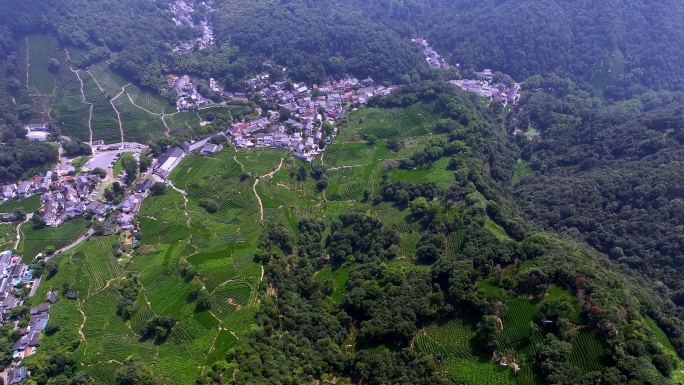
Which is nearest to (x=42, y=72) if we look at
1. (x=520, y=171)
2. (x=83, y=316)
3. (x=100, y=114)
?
(x=100, y=114)

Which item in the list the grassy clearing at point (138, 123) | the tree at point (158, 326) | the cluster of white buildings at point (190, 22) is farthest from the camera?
the cluster of white buildings at point (190, 22)

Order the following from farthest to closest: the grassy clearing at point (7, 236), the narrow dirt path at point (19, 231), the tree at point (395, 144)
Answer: the tree at point (395, 144), the narrow dirt path at point (19, 231), the grassy clearing at point (7, 236)

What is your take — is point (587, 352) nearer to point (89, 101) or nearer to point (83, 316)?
point (83, 316)

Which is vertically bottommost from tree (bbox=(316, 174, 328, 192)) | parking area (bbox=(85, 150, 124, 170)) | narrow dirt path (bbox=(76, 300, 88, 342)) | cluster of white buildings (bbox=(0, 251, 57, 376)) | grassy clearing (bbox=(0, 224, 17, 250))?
grassy clearing (bbox=(0, 224, 17, 250))

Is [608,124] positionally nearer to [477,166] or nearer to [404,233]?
[477,166]

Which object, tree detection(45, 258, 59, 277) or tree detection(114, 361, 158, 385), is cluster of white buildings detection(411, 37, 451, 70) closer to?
tree detection(45, 258, 59, 277)

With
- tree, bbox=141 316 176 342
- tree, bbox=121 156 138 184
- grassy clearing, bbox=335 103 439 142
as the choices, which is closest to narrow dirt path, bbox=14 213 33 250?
tree, bbox=121 156 138 184

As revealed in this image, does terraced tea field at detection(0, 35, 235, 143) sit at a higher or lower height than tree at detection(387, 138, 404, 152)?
lower

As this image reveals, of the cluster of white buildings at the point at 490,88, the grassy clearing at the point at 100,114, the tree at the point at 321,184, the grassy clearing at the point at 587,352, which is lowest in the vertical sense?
the grassy clearing at the point at 100,114

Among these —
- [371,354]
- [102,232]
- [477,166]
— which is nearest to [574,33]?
[477,166]

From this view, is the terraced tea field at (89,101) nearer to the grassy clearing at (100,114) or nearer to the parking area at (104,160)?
the grassy clearing at (100,114)

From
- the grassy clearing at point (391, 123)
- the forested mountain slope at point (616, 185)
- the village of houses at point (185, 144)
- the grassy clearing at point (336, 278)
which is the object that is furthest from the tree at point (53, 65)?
the forested mountain slope at point (616, 185)
